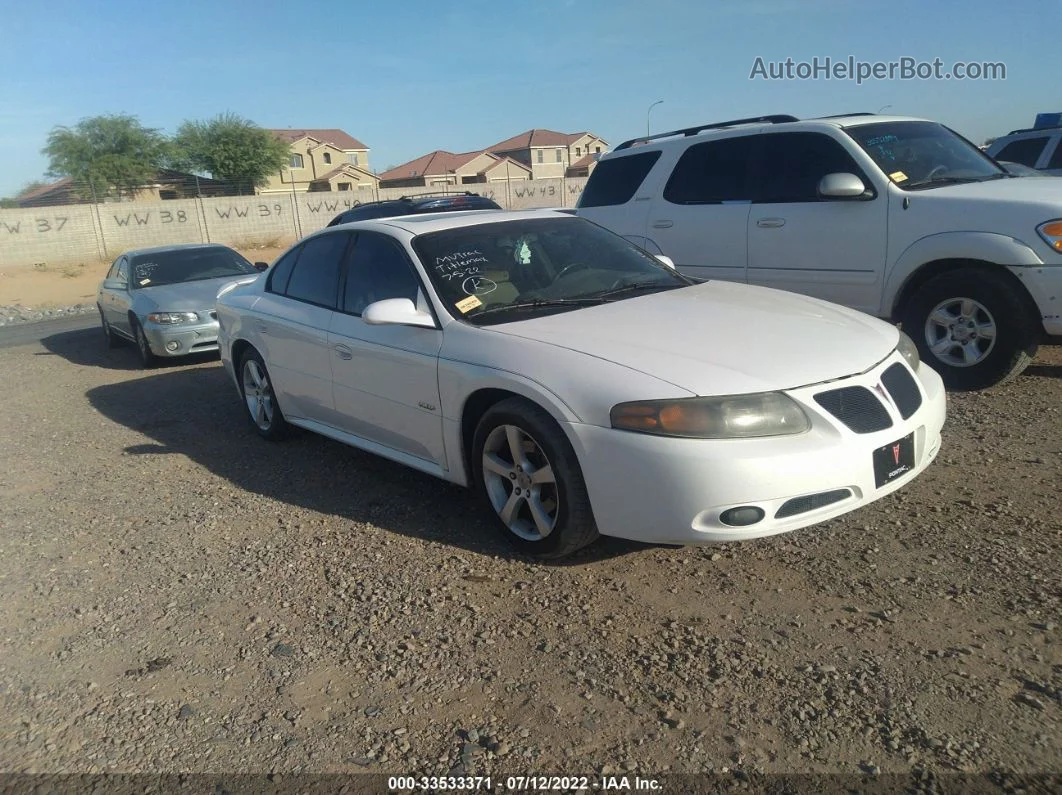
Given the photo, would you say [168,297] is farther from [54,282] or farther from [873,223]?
[54,282]

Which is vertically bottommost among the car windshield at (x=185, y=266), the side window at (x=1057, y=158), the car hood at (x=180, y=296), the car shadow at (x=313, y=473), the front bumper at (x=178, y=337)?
the car shadow at (x=313, y=473)

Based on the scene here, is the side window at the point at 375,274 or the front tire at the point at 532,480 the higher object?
the side window at the point at 375,274

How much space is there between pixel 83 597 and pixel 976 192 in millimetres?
5892

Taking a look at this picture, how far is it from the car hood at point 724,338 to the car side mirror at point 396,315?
1.36 ft

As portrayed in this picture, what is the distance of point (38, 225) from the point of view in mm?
32438

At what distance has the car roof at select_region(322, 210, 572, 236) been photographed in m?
4.88

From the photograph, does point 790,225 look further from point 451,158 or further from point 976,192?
point 451,158

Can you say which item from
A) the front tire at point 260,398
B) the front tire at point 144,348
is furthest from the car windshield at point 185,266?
the front tire at point 260,398

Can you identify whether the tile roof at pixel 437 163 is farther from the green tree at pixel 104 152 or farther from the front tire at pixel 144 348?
the front tire at pixel 144 348

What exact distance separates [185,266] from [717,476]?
9647 millimetres

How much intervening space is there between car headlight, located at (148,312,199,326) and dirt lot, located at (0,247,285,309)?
12.7 metres

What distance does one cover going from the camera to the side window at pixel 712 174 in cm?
701

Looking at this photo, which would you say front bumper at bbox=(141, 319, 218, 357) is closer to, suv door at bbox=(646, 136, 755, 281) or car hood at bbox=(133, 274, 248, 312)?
car hood at bbox=(133, 274, 248, 312)

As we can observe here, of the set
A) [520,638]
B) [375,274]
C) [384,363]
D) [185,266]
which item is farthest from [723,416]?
[185,266]
